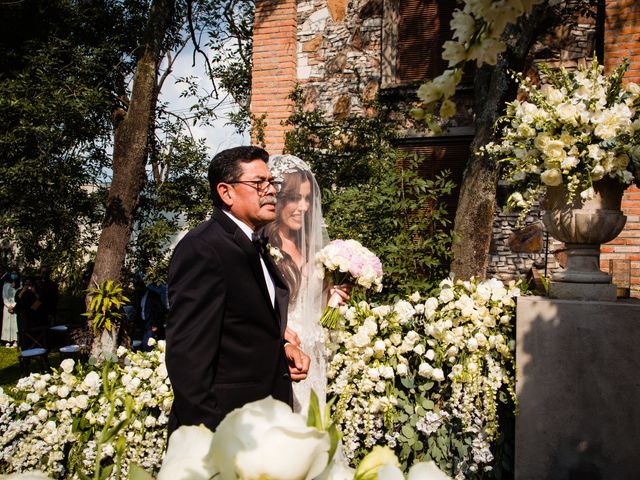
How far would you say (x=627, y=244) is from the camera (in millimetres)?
7305

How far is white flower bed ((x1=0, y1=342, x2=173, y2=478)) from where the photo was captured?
12.4ft

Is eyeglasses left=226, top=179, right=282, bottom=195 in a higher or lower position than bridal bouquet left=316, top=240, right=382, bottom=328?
higher

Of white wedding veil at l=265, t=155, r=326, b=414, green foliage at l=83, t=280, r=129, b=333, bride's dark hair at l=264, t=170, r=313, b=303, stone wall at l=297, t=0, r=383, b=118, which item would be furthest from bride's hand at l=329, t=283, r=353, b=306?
stone wall at l=297, t=0, r=383, b=118

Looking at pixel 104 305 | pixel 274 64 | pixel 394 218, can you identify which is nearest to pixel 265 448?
pixel 394 218

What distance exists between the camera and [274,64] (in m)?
9.67

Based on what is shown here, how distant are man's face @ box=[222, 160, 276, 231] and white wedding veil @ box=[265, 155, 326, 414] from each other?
0.90 meters

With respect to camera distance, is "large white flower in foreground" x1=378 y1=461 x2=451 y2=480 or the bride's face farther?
the bride's face

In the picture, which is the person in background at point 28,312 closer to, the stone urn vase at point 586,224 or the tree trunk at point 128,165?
the tree trunk at point 128,165

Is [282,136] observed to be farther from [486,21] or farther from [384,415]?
[486,21]

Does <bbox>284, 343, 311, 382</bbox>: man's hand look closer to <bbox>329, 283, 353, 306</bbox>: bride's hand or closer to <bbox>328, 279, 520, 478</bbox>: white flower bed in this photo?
<bbox>328, 279, 520, 478</bbox>: white flower bed

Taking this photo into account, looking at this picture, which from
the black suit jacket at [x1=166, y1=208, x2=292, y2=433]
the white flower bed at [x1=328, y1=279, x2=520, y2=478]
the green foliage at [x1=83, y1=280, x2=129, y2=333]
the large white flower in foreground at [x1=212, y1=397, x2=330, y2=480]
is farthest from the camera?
the green foliage at [x1=83, y1=280, x2=129, y2=333]

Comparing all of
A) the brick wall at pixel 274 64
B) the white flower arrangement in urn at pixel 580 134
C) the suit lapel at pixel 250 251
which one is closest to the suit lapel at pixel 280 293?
the suit lapel at pixel 250 251

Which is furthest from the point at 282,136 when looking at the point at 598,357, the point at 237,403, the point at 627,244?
the point at 237,403

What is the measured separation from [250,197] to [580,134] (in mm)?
2126
